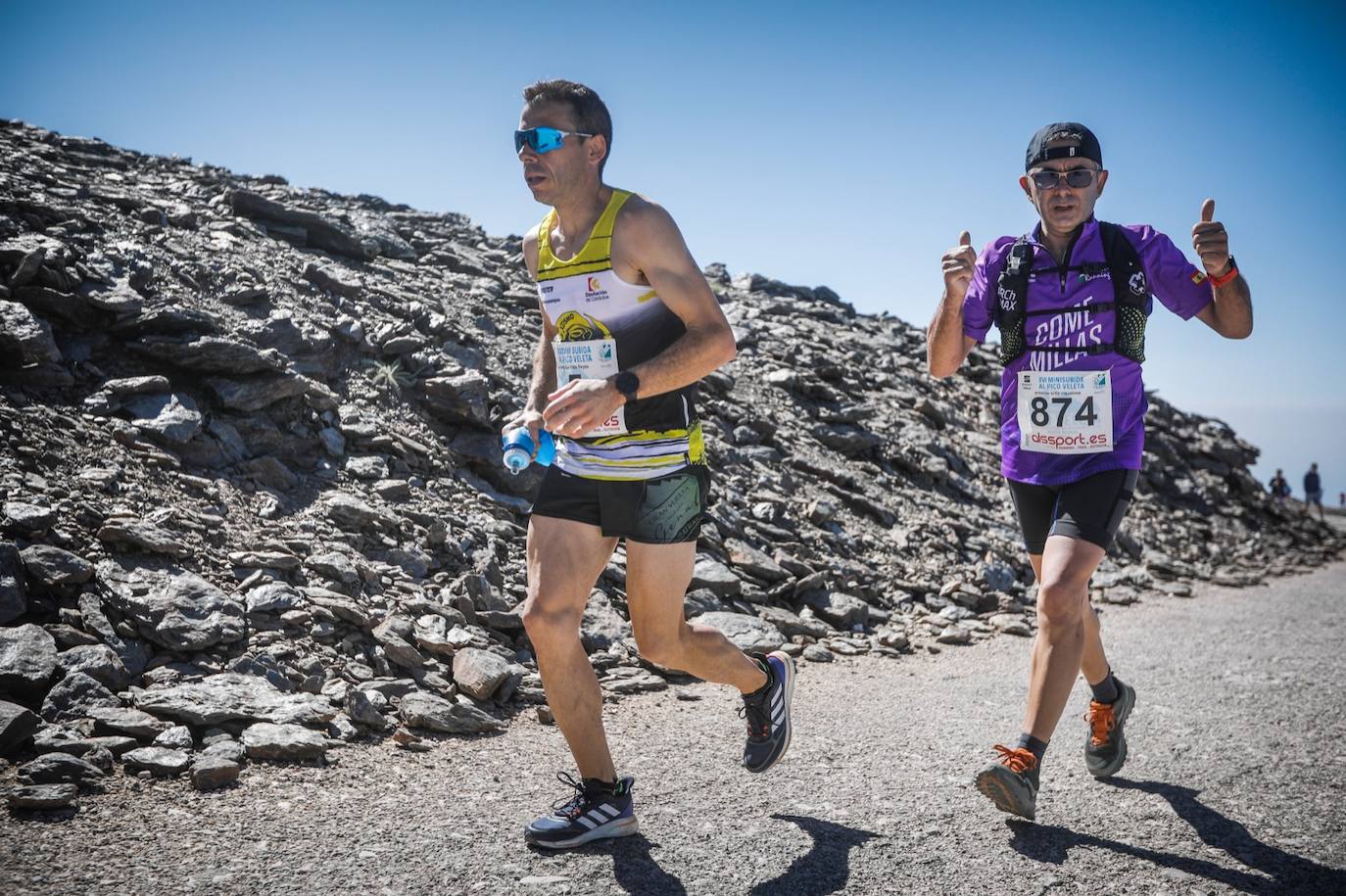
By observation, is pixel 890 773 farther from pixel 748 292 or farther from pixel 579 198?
pixel 748 292

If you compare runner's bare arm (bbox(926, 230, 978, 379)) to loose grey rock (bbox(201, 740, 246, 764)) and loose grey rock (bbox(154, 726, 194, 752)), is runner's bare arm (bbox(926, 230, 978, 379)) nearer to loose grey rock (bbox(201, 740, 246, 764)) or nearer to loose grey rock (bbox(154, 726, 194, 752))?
loose grey rock (bbox(201, 740, 246, 764))

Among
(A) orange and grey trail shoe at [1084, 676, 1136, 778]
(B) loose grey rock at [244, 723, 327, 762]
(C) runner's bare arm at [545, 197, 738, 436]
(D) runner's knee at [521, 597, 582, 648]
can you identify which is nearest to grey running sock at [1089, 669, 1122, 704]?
(A) orange and grey trail shoe at [1084, 676, 1136, 778]

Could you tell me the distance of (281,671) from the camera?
4887 mm

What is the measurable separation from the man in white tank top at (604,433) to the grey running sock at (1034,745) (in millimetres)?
1327

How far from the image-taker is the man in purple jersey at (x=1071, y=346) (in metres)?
3.81

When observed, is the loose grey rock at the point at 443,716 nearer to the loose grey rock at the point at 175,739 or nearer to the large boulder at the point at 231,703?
the large boulder at the point at 231,703

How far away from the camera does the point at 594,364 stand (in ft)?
12.1

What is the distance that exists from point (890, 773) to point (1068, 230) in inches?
→ 103

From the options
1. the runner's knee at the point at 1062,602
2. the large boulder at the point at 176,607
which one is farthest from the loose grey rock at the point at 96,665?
the runner's knee at the point at 1062,602

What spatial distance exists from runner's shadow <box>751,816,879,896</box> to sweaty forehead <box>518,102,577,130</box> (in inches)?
112

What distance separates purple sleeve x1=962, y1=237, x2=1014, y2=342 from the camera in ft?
14.0

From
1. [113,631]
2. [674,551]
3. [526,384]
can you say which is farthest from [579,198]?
[526,384]

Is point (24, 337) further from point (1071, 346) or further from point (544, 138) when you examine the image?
point (1071, 346)

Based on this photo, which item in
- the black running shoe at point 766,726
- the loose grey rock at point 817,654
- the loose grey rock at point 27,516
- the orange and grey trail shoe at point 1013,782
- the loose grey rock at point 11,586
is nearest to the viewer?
the orange and grey trail shoe at point 1013,782
